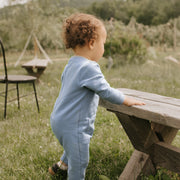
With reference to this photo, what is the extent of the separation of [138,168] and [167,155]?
29cm

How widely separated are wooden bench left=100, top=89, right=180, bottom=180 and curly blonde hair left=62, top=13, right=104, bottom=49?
1.65 feet

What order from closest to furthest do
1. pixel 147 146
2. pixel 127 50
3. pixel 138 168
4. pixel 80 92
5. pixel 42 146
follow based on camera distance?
pixel 80 92
pixel 147 146
pixel 138 168
pixel 42 146
pixel 127 50

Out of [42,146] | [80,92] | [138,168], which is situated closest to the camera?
[80,92]

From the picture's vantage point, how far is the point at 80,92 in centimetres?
155

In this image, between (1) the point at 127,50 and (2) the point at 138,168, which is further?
(1) the point at 127,50

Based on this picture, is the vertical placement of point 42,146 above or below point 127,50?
above

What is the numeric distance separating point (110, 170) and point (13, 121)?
1913 mm

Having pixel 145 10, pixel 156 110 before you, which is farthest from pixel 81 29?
pixel 145 10

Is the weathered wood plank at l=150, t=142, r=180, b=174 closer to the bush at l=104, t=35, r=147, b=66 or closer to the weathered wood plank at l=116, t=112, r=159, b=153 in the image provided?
the weathered wood plank at l=116, t=112, r=159, b=153

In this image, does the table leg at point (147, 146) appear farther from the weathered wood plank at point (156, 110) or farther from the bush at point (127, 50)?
the bush at point (127, 50)

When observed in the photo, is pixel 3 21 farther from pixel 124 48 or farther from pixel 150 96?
pixel 150 96

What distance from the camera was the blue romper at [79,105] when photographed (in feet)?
4.92

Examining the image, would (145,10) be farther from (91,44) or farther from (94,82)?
(94,82)

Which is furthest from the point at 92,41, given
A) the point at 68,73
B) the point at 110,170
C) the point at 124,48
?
the point at 124,48
